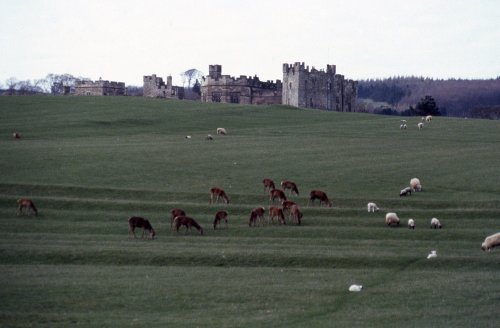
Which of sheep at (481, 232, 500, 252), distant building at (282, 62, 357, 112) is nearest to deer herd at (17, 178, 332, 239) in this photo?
sheep at (481, 232, 500, 252)

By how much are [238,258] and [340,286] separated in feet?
16.1

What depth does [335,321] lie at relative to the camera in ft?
62.7

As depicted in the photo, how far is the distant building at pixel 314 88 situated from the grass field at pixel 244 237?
201 ft

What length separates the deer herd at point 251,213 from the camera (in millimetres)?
31406

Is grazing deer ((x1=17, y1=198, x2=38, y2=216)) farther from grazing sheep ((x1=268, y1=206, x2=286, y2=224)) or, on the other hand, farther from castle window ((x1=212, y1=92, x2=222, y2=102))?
castle window ((x1=212, y1=92, x2=222, y2=102))

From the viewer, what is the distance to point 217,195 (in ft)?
122

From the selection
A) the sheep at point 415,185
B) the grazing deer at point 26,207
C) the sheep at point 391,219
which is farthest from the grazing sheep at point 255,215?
the sheep at point 415,185

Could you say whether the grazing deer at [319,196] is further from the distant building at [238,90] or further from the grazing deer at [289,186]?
the distant building at [238,90]

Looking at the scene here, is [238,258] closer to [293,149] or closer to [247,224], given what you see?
[247,224]

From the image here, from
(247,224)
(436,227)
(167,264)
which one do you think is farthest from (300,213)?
(167,264)

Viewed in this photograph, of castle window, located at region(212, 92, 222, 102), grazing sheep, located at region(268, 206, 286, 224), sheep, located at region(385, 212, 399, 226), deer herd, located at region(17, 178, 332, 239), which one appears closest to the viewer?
deer herd, located at region(17, 178, 332, 239)

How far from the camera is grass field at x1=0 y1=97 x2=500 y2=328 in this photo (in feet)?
66.4

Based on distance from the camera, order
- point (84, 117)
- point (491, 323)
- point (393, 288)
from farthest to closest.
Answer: point (84, 117)
point (393, 288)
point (491, 323)

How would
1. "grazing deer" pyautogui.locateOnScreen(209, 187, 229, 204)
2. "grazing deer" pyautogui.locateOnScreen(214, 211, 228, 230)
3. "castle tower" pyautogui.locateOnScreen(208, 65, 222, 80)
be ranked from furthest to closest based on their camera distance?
"castle tower" pyautogui.locateOnScreen(208, 65, 222, 80), "grazing deer" pyautogui.locateOnScreen(209, 187, 229, 204), "grazing deer" pyautogui.locateOnScreen(214, 211, 228, 230)
